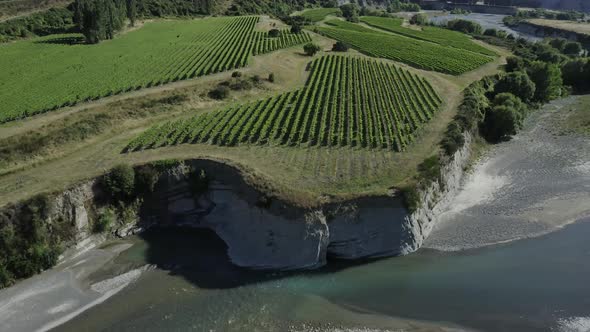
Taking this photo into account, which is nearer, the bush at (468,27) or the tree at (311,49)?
the tree at (311,49)

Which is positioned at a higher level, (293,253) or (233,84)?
(233,84)

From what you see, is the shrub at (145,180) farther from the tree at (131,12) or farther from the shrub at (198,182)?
the tree at (131,12)

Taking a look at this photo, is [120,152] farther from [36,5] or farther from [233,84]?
[36,5]

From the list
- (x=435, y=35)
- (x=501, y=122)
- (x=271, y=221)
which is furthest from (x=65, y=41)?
(x=435, y=35)

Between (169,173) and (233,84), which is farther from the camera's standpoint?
(233,84)

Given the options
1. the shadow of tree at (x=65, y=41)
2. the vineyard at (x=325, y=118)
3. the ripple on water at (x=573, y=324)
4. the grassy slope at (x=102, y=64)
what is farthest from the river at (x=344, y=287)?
the shadow of tree at (x=65, y=41)

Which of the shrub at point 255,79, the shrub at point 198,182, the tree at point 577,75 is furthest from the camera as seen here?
the tree at point 577,75

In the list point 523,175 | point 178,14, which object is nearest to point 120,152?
point 523,175
